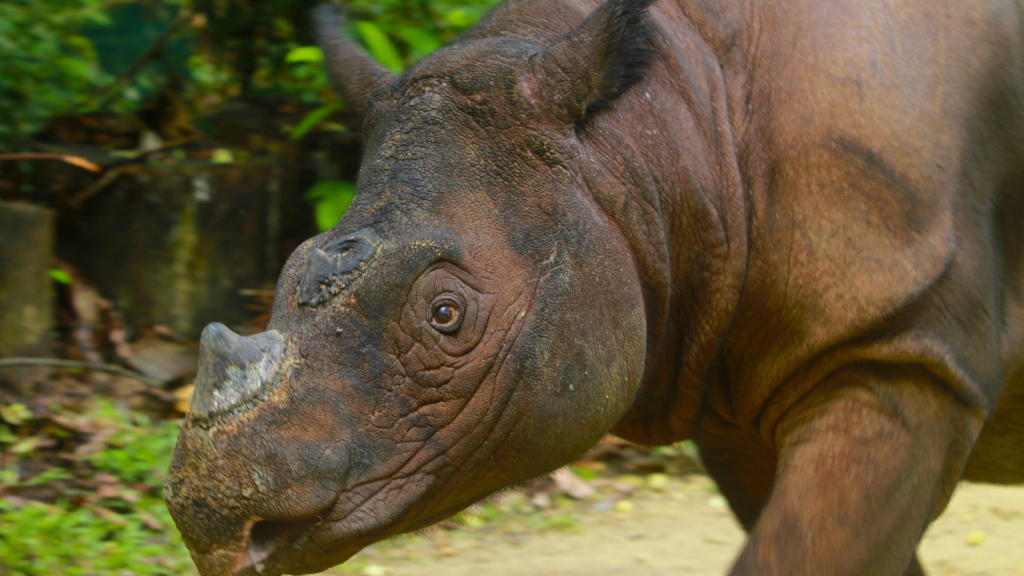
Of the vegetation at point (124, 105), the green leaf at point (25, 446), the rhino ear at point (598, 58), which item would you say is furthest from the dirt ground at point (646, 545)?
the rhino ear at point (598, 58)

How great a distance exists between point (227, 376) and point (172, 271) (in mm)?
4209

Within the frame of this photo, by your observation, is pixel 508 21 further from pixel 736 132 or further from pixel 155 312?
pixel 155 312

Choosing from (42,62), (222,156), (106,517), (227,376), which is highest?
(42,62)

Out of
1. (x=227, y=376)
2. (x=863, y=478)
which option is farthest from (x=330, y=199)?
(x=863, y=478)

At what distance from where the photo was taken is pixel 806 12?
3.15m

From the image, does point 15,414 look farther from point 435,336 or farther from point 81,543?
point 435,336

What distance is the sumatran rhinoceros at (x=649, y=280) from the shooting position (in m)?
2.60

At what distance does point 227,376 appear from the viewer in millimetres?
2510

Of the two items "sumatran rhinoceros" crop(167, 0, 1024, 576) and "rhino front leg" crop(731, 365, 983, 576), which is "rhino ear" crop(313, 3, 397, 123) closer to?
"sumatran rhinoceros" crop(167, 0, 1024, 576)

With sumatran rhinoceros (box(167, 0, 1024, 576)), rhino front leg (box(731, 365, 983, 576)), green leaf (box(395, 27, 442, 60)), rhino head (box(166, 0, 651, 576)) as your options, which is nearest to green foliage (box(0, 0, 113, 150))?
green leaf (box(395, 27, 442, 60))

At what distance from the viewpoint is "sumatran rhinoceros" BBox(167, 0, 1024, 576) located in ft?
8.54

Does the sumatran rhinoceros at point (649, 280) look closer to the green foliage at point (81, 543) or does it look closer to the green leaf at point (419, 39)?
the green foliage at point (81, 543)

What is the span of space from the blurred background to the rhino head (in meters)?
1.97

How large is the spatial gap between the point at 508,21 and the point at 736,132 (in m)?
0.77
